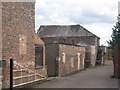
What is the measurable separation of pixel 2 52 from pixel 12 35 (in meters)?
1.43

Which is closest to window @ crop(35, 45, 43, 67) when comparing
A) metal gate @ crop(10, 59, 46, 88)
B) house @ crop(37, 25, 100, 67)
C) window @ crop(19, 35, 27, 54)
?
metal gate @ crop(10, 59, 46, 88)

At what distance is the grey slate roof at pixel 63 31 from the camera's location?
50.6 meters

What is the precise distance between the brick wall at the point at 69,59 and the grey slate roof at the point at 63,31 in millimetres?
15516

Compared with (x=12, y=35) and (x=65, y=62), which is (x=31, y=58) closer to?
(x=12, y=35)

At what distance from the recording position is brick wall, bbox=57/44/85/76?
25.7m

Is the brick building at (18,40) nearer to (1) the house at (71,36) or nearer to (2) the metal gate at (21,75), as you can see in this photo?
(2) the metal gate at (21,75)

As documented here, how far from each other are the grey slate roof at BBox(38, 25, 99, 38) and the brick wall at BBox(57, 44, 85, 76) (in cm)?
1552

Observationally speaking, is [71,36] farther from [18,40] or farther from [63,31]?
[18,40]

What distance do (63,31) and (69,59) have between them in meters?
23.0

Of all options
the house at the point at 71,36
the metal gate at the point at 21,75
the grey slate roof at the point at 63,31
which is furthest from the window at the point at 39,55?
A: the grey slate roof at the point at 63,31

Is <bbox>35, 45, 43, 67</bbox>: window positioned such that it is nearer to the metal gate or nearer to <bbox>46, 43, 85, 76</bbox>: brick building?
the metal gate

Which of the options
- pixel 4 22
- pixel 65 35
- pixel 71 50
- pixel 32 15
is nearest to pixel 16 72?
pixel 4 22

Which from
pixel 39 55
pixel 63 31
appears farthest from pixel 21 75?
pixel 63 31

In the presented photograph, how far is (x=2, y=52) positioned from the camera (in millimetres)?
13727
